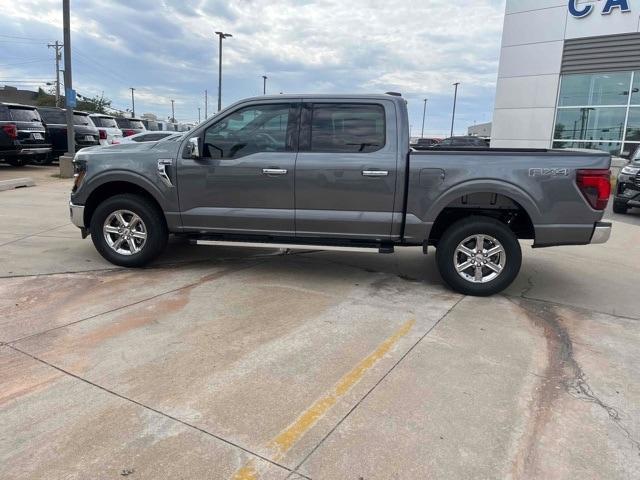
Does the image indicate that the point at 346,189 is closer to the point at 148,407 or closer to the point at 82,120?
the point at 148,407

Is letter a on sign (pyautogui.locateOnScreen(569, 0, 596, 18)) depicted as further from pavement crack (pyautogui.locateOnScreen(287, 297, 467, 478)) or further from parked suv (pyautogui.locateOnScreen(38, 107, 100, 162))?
pavement crack (pyautogui.locateOnScreen(287, 297, 467, 478))

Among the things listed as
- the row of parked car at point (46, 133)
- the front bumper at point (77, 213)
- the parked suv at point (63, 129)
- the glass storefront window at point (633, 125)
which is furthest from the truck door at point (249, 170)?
the glass storefront window at point (633, 125)

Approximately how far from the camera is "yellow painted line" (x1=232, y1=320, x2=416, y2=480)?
245cm

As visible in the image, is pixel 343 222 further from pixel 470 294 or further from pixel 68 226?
pixel 68 226

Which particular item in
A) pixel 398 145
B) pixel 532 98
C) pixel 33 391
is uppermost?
pixel 532 98

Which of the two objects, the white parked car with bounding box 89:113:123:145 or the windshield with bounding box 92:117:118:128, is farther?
the windshield with bounding box 92:117:118:128

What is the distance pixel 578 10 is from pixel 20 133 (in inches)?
806

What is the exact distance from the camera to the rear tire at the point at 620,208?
11.8 meters

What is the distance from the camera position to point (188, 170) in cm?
539

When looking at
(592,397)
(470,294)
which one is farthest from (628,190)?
(592,397)

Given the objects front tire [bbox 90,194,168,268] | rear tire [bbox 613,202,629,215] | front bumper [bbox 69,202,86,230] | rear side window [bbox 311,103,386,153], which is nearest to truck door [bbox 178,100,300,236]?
rear side window [bbox 311,103,386,153]

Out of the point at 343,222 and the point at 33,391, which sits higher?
the point at 343,222

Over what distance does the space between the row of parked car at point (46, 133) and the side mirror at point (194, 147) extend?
664cm

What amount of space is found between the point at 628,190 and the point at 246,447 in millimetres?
11855
